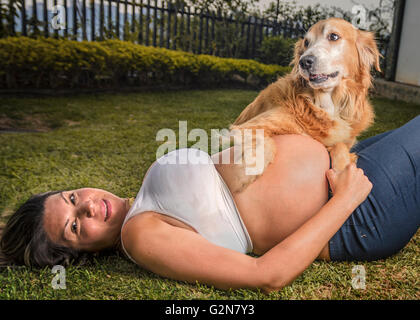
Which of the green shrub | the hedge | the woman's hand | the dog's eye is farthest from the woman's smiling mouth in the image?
the green shrub

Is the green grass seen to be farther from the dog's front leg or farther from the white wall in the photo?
the white wall

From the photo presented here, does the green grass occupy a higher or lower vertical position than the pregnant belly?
→ lower

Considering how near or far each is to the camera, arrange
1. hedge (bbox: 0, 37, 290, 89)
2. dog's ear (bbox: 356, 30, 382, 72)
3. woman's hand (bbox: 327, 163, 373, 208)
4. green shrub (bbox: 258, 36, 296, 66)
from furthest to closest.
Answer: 1. green shrub (bbox: 258, 36, 296, 66)
2. hedge (bbox: 0, 37, 290, 89)
3. dog's ear (bbox: 356, 30, 382, 72)
4. woman's hand (bbox: 327, 163, 373, 208)

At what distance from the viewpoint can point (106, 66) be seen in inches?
311

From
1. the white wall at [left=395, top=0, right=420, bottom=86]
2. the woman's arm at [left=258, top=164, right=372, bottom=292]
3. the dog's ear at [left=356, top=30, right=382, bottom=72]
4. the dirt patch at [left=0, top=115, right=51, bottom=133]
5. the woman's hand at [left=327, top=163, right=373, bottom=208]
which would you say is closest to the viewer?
the woman's arm at [left=258, top=164, right=372, bottom=292]

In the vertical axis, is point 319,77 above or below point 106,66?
above

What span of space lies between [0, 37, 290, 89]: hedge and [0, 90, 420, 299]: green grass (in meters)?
0.51

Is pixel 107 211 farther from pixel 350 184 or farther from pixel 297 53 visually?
pixel 297 53

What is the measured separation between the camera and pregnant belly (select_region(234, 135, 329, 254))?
1634 millimetres

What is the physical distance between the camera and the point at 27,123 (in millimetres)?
5602

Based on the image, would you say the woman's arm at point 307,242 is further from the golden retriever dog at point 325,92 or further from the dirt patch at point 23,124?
the dirt patch at point 23,124

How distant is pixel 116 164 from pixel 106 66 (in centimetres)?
482

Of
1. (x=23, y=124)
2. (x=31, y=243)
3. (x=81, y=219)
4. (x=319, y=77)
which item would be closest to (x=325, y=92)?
(x=319, y=77)
